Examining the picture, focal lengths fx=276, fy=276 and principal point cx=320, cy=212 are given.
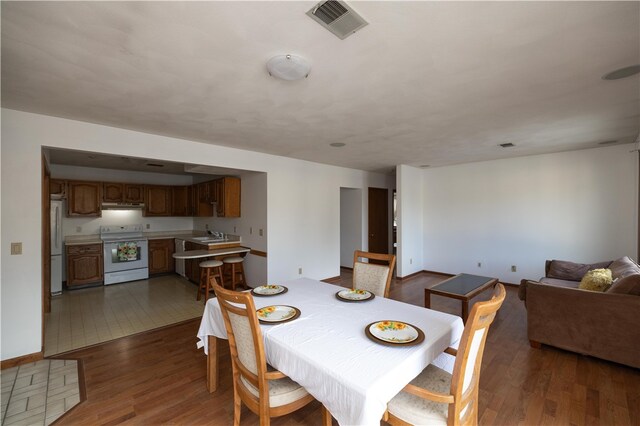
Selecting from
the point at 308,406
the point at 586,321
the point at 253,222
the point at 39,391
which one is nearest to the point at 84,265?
the point at 253,222

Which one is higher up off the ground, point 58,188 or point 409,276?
point 58,188

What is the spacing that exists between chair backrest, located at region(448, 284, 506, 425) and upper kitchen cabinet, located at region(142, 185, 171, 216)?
653 centimetres

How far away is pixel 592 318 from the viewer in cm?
250

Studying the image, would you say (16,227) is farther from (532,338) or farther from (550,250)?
(550,250)

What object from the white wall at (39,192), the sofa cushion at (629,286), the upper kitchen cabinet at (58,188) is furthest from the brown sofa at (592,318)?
the upper kitchen cabinet at (58,188)

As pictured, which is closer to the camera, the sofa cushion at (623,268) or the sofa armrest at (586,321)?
the sofa armrest at (586,321)

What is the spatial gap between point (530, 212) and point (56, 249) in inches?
321

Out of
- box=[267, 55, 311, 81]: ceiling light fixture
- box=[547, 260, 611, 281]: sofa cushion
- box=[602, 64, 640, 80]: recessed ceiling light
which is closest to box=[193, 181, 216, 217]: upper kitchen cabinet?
box=[267, 55, 311, 81]: ceiling light fixture

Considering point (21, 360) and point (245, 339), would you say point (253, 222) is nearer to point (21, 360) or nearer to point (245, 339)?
point (21, 360)

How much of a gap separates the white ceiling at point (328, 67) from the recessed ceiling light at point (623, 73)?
0.24 feet

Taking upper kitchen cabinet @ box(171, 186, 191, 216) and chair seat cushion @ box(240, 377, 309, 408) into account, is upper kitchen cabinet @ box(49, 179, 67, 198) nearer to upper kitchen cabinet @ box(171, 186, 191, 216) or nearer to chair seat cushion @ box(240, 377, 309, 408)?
upper kitchen cabinet @ box(171, 186, 191, 216)

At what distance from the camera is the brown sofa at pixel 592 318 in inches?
92.2

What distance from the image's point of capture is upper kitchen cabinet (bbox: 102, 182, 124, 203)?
18.0 feet

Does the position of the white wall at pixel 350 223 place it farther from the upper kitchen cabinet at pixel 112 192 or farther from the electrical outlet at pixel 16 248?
the electrical outlet at pixel 16 248
